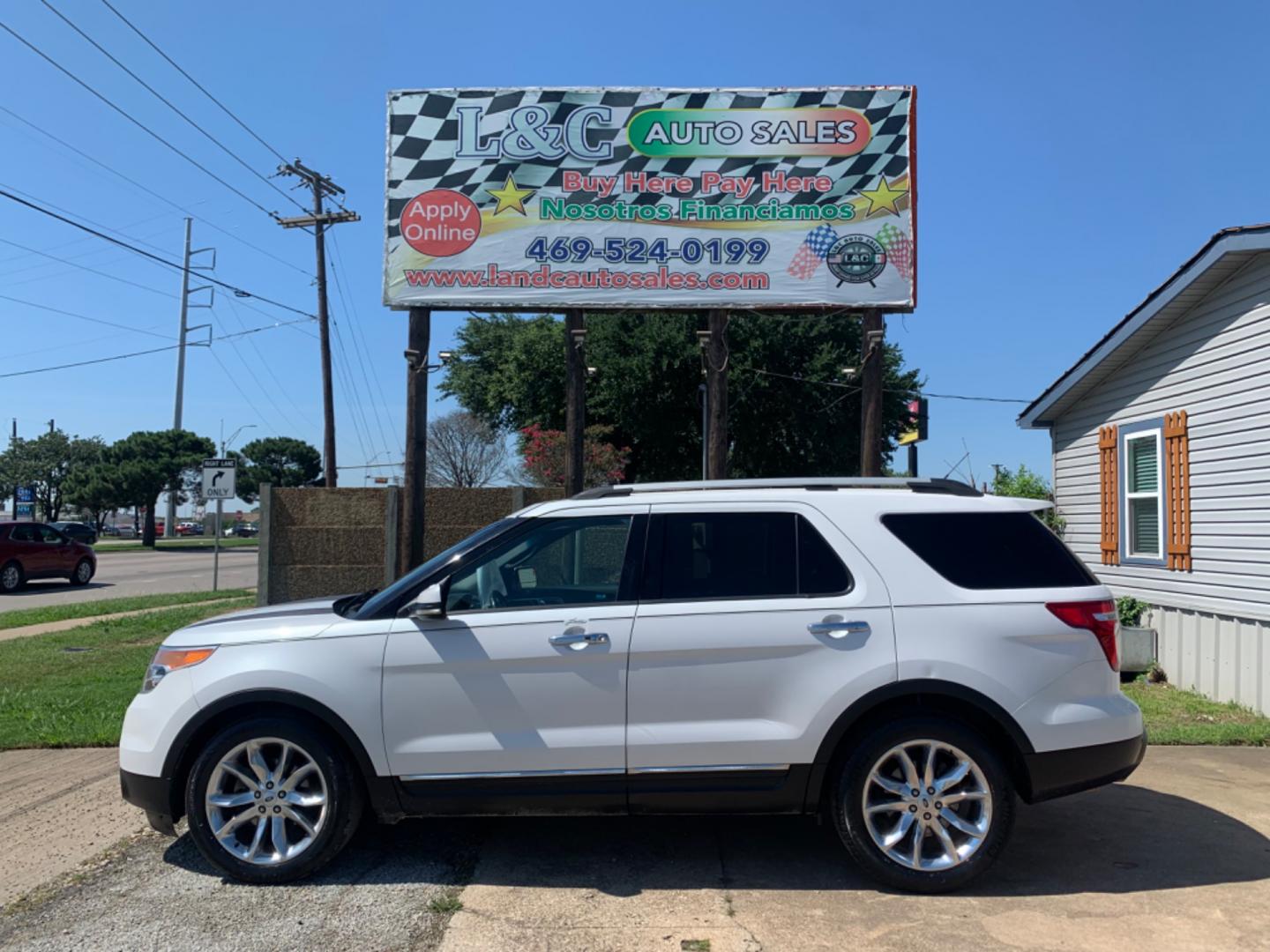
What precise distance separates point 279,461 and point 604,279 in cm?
7221

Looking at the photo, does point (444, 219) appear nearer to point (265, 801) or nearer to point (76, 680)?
point (76, 680)

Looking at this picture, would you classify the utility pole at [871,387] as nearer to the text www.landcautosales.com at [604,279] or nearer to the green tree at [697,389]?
the text www.landcautosales.com at [604,279]

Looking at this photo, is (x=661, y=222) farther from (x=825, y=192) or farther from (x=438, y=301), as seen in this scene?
(x=438, y=301)

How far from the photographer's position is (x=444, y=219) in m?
10.3

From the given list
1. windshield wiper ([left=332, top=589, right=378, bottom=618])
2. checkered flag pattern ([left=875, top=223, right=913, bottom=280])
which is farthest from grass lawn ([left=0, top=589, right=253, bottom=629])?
checkered flag pattern ([left=875, top=223, right=913, bottom=280])

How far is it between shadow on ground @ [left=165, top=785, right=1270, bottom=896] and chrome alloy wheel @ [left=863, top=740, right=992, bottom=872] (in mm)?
260

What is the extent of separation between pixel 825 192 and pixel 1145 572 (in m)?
5.28

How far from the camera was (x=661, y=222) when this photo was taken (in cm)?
1012

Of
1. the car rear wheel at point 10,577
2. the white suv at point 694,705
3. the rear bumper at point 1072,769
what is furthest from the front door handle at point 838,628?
the car rear wheel at point 10,577

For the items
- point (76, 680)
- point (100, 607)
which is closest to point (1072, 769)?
point (76, 680)

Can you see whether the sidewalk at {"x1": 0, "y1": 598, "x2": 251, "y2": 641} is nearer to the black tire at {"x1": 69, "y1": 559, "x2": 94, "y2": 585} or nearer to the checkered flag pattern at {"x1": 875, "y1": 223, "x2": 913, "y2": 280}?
the black tire at {"x1": 69, "y1": 559, "x2": 94, "y2": 585}

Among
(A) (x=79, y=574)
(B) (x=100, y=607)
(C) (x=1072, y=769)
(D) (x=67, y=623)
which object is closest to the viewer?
(C) (x=1072, y=769)

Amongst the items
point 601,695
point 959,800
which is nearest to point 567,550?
point 601,695

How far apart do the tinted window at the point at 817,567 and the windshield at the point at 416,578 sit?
4.69ft
